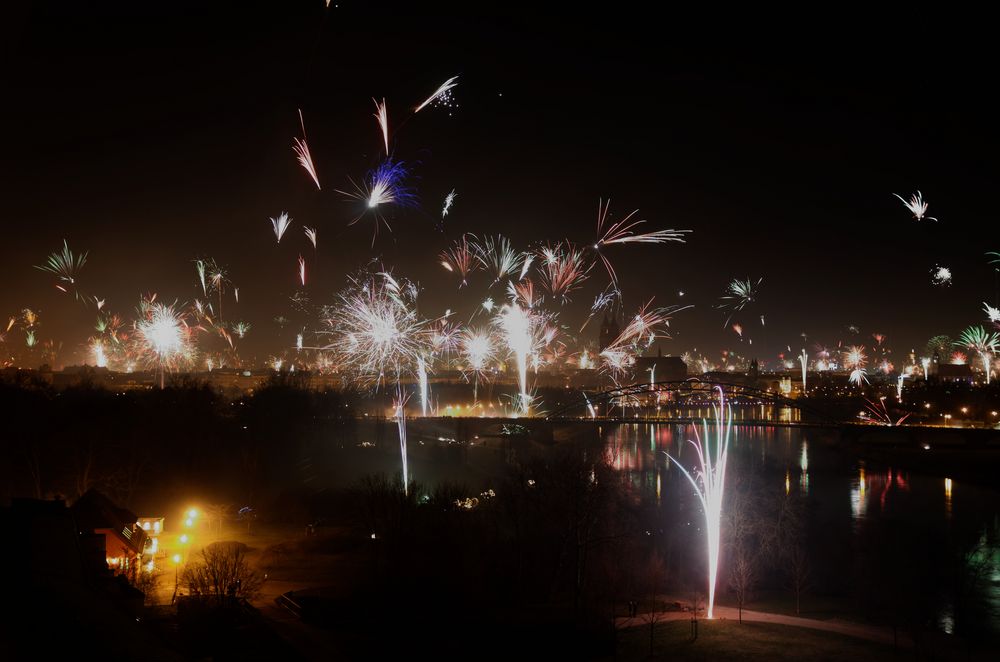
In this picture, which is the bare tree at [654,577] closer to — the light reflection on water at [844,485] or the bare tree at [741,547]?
the bare tree at [741,547]

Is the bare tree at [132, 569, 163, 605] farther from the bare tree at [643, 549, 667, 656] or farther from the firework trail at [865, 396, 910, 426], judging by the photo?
the firework trail at [865, 396, 910, 426]

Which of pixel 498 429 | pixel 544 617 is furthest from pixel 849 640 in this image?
pixel 498 429

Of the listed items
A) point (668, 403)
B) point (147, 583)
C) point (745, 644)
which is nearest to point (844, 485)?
point (745, 644)

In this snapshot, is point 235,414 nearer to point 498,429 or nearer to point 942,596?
point 498,429

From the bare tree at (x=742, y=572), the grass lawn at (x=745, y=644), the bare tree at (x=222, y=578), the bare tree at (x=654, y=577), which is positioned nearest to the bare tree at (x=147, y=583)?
the bare tree at (x=222, y=578)

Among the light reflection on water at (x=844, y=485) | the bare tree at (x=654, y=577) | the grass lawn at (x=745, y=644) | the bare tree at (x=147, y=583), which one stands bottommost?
the light reflection on water at (x=844, y=485)

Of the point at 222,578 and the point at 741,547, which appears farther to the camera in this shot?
the point at 741,547

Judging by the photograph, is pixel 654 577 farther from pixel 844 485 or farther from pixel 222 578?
pixel 844 485
